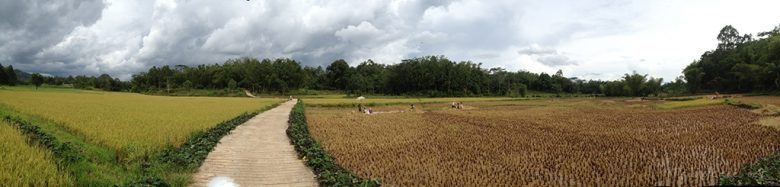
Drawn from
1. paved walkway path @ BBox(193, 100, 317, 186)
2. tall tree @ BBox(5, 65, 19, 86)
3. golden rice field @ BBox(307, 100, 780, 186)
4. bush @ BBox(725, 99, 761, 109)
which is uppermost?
tall tree @ BBox(5, 65, 19, 86)

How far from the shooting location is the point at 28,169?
7477 mm

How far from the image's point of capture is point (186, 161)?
9836 mm

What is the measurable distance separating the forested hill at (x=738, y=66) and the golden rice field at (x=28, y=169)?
217 feet

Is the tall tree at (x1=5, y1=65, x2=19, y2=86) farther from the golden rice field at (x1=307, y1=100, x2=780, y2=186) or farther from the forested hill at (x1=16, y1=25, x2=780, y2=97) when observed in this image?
the golden rice field at (x1=307, y1=100, x2=780, y2=186)

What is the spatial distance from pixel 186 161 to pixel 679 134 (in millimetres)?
14996

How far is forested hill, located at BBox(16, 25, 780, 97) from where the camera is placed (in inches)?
2603

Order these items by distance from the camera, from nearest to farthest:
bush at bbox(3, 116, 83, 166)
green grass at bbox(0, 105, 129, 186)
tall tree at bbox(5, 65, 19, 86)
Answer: green grass at bbox(0, 105, 129, 186) → bush at bbox(3, 116, 83, 166) → tall tree at bbox(5, 65, 19, 86)

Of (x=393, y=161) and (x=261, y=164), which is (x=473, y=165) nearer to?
(x=393, y=161)

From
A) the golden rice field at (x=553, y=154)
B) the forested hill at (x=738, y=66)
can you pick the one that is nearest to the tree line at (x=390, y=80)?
the forested hill at (x=738, y=66)

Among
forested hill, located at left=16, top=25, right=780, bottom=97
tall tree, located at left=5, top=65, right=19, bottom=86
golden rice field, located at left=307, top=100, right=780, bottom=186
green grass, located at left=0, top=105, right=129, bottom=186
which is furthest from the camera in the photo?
tall tree, located at left=5, top=65, right=19, bottom=86

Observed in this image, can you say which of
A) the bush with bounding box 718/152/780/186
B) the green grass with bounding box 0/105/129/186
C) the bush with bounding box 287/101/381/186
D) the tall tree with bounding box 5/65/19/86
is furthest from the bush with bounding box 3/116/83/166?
the tall tree with bounding box 5/65/19/86

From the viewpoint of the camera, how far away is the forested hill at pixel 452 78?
66125mm

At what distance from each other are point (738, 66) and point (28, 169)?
79682 millimetres

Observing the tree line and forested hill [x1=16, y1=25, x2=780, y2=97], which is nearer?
forested hill [x1=16, y1=25, x2=780, y2=97]
